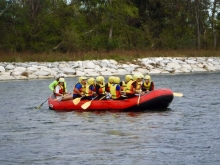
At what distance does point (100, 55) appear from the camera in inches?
1660

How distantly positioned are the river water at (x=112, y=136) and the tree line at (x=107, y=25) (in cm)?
2328

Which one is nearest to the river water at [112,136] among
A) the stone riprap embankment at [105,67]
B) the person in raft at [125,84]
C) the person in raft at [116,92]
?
the person in raft at [116,92]

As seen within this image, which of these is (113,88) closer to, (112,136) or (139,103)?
(139,103)

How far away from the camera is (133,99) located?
1892cm

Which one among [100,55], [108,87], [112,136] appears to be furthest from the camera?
[100,55]

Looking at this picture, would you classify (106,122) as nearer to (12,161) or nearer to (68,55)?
(12,161)

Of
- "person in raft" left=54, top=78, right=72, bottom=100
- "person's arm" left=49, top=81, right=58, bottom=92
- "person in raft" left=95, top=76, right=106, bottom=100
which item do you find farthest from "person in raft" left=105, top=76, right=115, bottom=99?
"person's arm" left=49, top=81, right=58, bottom=92

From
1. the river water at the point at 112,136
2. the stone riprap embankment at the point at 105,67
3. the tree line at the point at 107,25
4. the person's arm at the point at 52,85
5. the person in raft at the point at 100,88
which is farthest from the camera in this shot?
the tree line at the point at 107,25

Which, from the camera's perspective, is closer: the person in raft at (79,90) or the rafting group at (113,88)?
the rafting group at (113,88)

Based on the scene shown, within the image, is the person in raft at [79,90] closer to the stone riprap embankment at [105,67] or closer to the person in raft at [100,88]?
the person in raft at [100,88]

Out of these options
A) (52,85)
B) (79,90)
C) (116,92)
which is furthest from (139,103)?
(52,85)

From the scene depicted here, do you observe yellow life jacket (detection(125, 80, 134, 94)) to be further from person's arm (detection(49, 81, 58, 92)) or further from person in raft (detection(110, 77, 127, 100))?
person's arm (detection(49, 81, 58, 92))

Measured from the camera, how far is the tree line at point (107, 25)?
4528 cm

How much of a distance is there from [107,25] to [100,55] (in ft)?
23.8
